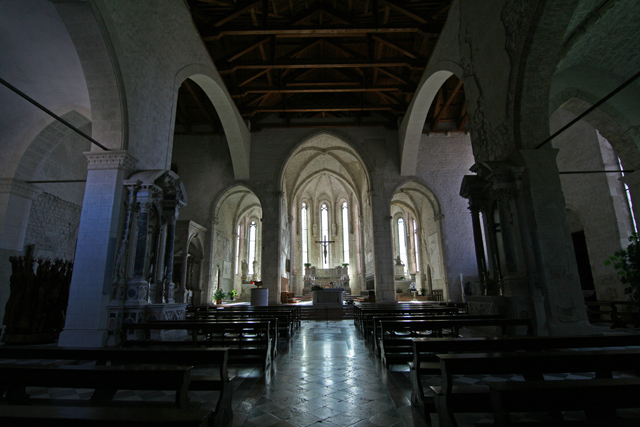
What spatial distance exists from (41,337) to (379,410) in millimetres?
6609

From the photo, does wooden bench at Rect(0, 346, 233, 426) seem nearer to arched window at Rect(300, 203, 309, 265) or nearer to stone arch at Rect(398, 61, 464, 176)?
stone arch at Rect(398, 61, 464, 176)

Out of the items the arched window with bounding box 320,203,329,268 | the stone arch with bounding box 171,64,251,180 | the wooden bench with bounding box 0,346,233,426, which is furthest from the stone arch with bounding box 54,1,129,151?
the arched window with bounding box 320,203,329,268

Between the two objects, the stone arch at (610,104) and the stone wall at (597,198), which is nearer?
the stone arch at (610,104)

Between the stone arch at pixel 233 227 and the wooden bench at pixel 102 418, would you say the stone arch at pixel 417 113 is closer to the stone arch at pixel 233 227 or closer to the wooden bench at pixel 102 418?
the stone arch at pixel 233 227

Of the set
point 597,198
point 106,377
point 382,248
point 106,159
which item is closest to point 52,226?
point 106,159

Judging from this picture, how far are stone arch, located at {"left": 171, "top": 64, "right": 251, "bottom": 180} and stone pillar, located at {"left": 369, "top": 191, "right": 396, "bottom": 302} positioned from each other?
550 centimetres

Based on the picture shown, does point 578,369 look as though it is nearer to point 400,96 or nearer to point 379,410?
point 379,410

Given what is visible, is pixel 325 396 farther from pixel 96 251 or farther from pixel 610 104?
pixel 610 104

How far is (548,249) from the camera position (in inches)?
204

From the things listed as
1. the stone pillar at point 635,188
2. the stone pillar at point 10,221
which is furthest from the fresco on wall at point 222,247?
the stone pillar at point 635,188

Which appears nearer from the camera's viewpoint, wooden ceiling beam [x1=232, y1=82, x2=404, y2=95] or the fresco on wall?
wooden ceiling beam [x1=232, y1=82, x2=404, y2=95]

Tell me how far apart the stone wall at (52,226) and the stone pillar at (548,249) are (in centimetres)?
1147

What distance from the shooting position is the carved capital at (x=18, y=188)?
7672mm

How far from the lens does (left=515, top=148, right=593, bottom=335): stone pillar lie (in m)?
4.96
